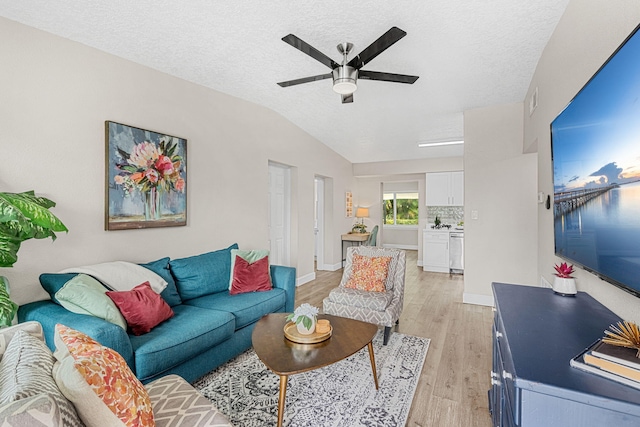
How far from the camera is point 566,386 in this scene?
2.60ft

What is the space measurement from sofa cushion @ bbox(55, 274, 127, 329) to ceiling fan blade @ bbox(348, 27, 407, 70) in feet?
7.74

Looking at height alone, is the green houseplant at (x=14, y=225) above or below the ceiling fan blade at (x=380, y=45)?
below

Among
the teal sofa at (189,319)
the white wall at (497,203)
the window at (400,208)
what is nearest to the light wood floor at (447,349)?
the white wall at (497,203)

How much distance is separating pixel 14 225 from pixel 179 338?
1.12 m

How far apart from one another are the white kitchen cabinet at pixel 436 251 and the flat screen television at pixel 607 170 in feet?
15.5

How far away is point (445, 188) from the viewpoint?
22.0ft

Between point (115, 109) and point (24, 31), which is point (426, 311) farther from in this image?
point (24, 31)

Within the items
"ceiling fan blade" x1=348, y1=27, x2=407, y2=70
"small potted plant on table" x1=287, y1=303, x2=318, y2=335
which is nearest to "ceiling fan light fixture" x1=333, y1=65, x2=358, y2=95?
"ceiling fan blade" x1=348, y1=27, x2=407, y2=70

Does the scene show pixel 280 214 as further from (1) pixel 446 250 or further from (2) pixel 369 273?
(1) pixel 446 250

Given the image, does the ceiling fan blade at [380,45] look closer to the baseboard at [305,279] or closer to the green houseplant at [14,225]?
the green houseplant at [14,225]

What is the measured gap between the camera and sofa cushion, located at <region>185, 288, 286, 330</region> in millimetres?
2630

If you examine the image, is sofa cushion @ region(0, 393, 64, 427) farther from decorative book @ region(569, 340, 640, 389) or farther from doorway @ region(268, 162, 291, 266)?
doorway @ region(268, 162, 291, 266)

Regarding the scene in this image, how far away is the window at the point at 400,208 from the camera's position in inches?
378

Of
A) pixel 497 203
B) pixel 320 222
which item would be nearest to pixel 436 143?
pixel 497 203
